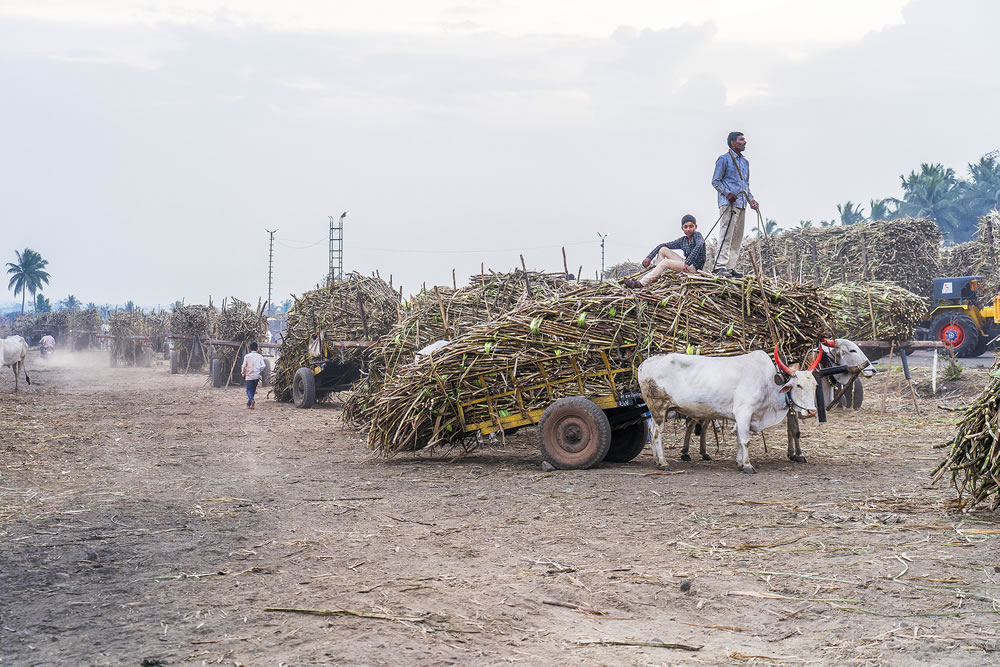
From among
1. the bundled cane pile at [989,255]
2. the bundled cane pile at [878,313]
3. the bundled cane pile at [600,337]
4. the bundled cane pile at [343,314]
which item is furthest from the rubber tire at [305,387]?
the bundled cane pile at [989,255]

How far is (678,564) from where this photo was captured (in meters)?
6.63

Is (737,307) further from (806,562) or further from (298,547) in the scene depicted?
(298,547)

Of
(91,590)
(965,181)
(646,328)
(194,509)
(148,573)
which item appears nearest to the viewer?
A: (91,590)

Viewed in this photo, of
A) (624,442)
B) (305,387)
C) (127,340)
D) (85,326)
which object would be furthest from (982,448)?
(85,326)

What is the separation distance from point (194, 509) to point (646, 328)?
525cm

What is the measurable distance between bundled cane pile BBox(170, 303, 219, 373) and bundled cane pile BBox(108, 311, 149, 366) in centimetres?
970

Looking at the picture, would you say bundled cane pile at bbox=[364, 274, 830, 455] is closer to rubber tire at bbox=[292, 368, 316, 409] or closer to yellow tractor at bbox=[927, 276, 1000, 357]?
rubber tire at bbox=[292, 368, 316, 409]

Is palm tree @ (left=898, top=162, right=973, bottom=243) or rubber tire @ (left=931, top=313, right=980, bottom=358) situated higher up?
palm tree @ (left=898, top=162, right=973, bottom=243)

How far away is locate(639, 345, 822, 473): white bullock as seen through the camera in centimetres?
1026

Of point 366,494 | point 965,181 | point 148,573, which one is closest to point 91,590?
point 148,573

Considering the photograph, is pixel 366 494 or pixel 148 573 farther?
pixel 366 494

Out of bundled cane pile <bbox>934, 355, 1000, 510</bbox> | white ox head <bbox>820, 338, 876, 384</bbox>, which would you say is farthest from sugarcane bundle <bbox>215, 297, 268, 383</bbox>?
bundled cane pile <bbox>934, 355, 1000, 510</bbox>

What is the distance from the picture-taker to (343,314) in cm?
2100

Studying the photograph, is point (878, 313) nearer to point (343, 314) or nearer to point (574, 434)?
point (574, 434)
